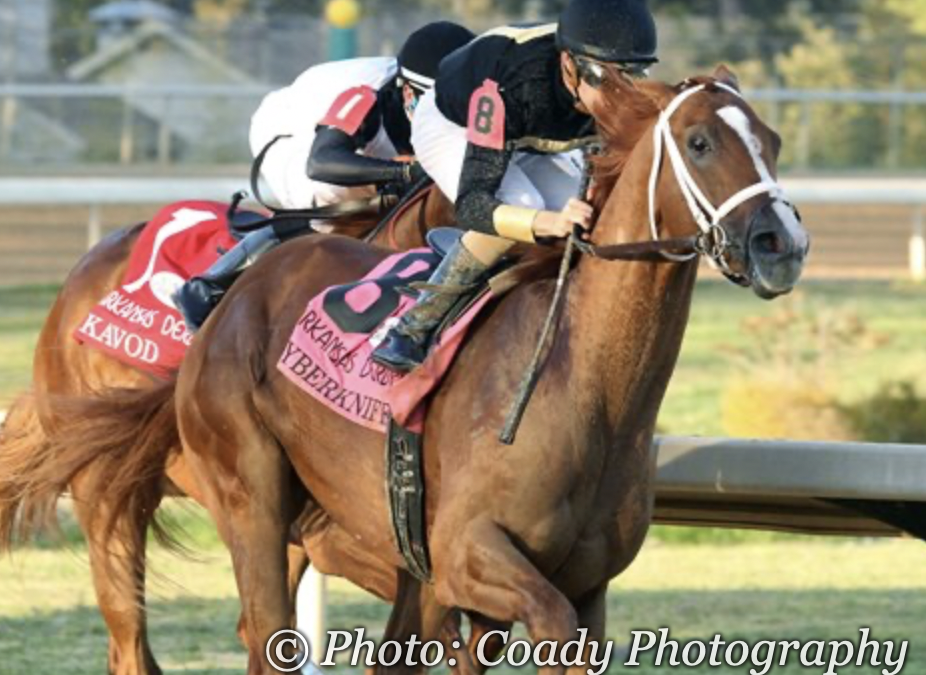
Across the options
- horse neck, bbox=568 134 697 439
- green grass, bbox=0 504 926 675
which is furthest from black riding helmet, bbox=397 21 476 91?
horse neck, bbox=568 134 697 439

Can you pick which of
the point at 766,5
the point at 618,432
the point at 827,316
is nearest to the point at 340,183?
the point at 618,432

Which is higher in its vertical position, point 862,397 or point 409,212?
point 409,212

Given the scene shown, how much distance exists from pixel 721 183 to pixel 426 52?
2124 millimetres

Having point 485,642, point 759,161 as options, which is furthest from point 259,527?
point 759,161

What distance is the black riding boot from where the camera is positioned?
5.18 metres

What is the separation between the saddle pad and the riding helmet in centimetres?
60

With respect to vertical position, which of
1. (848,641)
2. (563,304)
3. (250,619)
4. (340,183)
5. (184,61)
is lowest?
(184,61)

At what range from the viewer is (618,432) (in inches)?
193

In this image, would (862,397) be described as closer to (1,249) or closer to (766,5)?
(1,249)

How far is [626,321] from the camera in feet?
15.8

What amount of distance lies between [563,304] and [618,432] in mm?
305

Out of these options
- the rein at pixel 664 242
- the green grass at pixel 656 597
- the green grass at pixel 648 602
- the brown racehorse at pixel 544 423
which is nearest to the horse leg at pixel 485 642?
the brown racehorse at pixel 544 423

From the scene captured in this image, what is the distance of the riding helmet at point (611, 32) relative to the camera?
4938 millimetres

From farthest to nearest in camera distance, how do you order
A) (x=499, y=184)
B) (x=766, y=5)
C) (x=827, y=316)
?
(x=766, y=5), (x=827, y=316), (x=499, y=184)
